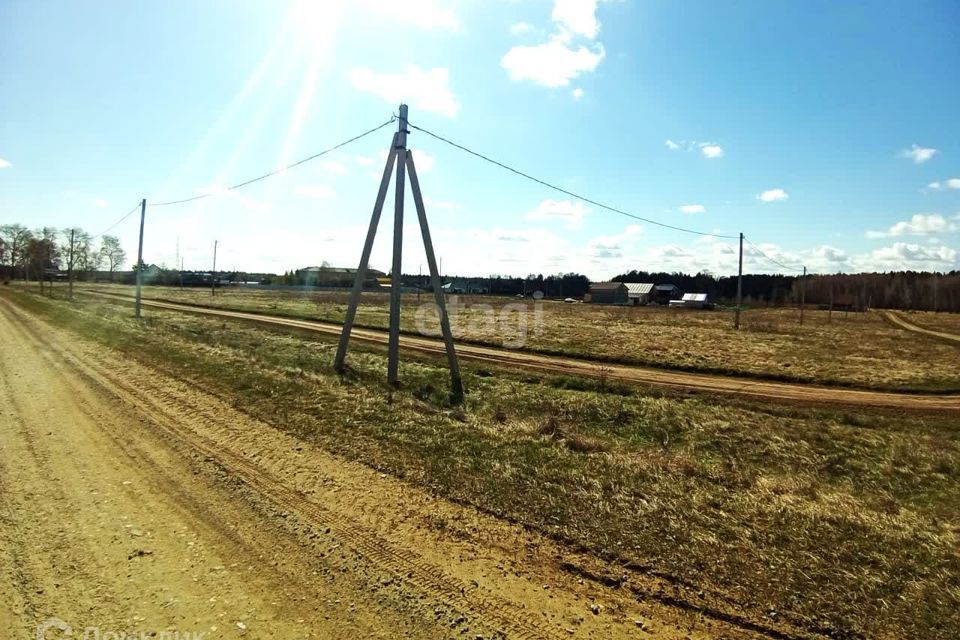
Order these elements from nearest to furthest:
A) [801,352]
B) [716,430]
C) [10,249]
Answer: [716,430], [801,352], [10,249]

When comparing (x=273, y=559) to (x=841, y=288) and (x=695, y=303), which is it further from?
(x=841, y=288)

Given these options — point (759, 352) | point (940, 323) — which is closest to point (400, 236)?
point (759, 352)

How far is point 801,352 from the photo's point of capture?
23453mm

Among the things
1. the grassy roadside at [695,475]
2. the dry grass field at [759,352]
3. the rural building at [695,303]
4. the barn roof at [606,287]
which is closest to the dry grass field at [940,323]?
the dry grass field at [759,352]

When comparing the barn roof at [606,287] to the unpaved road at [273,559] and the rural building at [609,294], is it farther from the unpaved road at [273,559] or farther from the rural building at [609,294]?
the unpaved road at [273,559]

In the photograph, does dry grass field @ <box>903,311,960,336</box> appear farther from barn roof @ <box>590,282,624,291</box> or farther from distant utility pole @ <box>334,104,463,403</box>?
distant utility pole @ <box>334,104,463,403</box>

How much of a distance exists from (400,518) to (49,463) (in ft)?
15.3

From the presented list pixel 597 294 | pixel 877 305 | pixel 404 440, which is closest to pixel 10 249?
pixel 597 294

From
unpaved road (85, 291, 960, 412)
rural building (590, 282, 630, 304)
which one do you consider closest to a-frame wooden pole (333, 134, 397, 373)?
unpaved road (85, 291, 960, 412)

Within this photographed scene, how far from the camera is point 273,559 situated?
4.21 metres

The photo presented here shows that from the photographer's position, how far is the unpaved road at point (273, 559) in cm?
351

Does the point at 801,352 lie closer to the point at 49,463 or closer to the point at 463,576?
the point at 463,576

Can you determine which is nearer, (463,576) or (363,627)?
(363,627)

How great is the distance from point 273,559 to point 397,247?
32.9 ft
